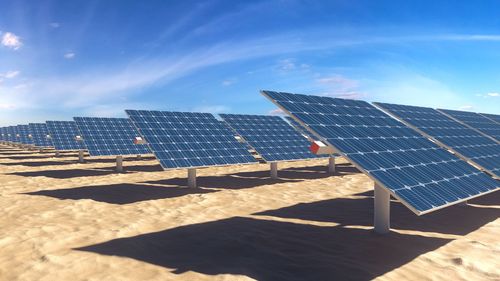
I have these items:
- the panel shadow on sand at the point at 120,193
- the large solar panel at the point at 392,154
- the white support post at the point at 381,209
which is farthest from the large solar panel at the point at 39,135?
the white support post at the point at 381,209

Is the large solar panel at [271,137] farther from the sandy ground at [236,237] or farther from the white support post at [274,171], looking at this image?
the sandy ground at [236,237]

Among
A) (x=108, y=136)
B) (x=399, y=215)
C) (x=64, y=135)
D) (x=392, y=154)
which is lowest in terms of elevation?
(x=399, y=215)

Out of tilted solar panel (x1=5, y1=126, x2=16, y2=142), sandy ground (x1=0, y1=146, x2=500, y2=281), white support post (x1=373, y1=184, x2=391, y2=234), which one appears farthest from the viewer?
tilted solar panel (x1=5, y1=126, x2=16, y2=142)

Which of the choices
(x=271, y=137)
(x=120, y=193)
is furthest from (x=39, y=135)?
(x=120, y=193)

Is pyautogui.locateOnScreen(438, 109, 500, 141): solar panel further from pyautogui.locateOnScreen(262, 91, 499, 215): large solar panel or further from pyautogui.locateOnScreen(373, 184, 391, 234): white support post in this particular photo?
pyautogui.locateOnScreen(373, 184, 391, 234): white support post

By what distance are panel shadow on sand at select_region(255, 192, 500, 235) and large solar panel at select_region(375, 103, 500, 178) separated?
1.67 m

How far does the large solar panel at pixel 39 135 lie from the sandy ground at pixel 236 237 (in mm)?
36197

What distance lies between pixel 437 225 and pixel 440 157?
6.56 ft

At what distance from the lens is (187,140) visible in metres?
19.1

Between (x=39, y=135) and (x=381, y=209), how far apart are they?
56.5 metres

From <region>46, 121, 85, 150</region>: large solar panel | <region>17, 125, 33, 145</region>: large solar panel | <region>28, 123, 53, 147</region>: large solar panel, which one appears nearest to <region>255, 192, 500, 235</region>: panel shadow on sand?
<region>46, 121, 85, 150</region>: large solar panel

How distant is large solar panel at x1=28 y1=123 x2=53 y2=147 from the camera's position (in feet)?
162

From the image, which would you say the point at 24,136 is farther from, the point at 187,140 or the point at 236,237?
the point at 236,237

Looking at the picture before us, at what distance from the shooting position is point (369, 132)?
10.7 meters
